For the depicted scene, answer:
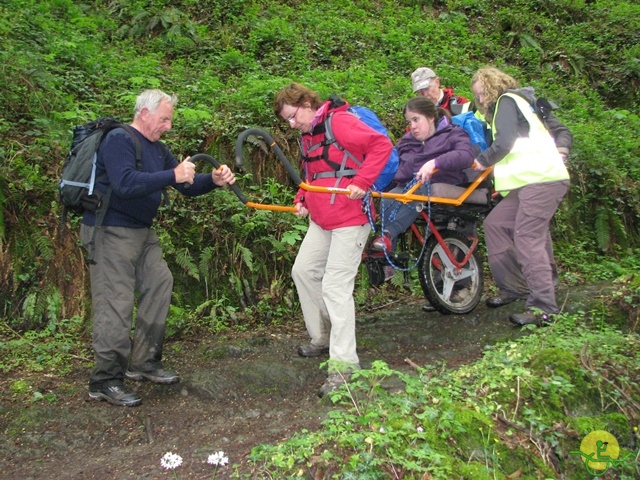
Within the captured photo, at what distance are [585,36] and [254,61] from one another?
8588 millimetres

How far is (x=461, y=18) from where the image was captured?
1422 centimetres

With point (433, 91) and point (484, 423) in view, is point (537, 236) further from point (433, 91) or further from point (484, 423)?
point (484, 423)

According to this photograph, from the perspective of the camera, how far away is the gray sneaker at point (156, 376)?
5227mm

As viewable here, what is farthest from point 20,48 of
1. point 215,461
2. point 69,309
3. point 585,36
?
point 585,36

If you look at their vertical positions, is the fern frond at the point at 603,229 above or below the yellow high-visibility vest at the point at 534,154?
below

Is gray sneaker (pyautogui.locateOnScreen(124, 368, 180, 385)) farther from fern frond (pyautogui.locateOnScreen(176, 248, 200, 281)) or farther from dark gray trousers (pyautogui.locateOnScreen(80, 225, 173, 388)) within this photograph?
fern frond (pyautogui.locateOnScreen(176, 248, 200, 281))

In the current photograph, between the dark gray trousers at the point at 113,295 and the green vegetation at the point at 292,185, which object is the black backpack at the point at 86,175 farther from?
the green vegetation at the point at 292,185

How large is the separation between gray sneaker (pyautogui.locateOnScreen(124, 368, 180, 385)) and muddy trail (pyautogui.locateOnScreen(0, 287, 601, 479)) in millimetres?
63

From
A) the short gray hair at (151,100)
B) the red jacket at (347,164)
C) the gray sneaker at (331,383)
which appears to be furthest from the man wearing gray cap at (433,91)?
the gray sneaker at (331,383)

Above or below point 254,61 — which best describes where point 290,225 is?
below

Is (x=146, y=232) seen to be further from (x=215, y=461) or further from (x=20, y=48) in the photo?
(x=20, y=48)

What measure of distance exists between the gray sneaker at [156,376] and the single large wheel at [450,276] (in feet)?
9.09

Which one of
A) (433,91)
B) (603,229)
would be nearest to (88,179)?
(433,91)

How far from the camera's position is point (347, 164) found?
4.94 m
